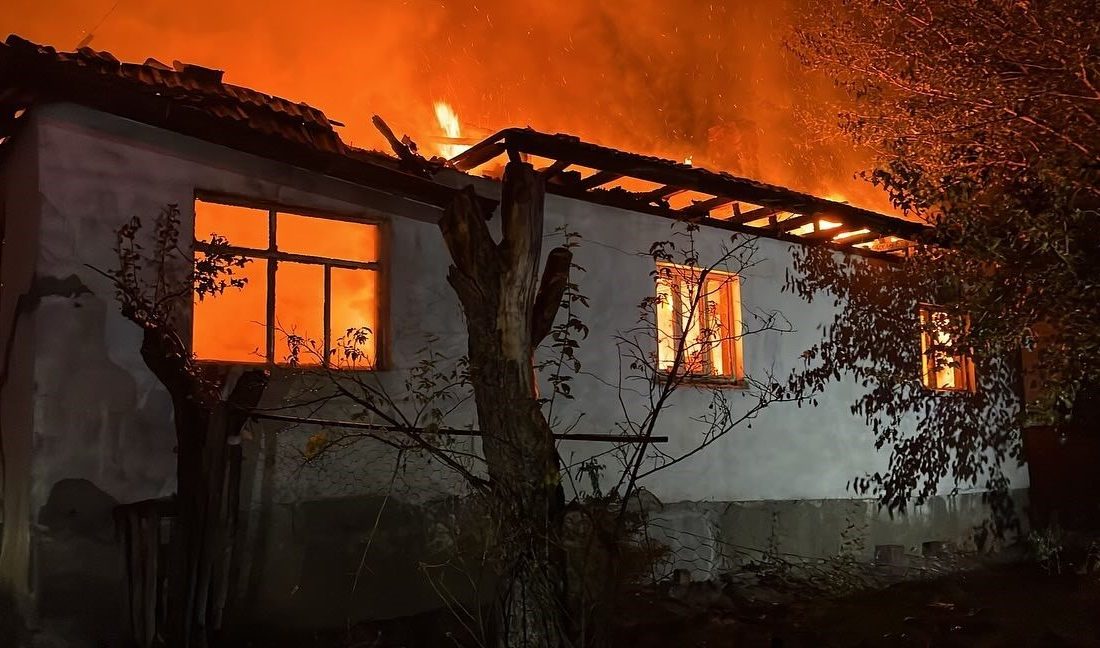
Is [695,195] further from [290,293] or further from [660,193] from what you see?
[290,293]

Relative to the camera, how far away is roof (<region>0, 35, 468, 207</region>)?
635cm

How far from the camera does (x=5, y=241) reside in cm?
748

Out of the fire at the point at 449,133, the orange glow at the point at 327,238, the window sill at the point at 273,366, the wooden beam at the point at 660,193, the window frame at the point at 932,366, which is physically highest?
the fire at the point at 449,133

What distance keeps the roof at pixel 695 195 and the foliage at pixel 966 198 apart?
0.43m

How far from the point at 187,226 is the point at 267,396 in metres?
1.51

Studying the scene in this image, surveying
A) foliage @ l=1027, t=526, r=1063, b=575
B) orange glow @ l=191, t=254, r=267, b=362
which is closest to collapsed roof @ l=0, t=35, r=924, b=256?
orange glow @ l=191, t=254, r=267, b=362

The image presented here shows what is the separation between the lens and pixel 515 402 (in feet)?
17.3

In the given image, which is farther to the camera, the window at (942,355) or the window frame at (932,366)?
the window frame at (932,366)

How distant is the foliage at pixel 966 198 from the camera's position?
923 cm

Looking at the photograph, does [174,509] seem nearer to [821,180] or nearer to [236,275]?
[236,275]

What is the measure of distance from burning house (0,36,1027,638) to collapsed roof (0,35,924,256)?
0.08 feet

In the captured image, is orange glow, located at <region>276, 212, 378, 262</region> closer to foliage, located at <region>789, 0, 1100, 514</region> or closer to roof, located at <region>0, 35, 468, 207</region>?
roof, located at <region>0, 35, 468, 207</region>

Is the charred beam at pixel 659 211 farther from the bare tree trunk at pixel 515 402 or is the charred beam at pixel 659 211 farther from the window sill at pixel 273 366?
the bare tree trunk at pixel 515 402

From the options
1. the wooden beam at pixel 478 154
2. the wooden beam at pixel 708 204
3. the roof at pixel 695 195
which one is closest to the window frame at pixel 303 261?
the wooden beam at pixel 478 154
